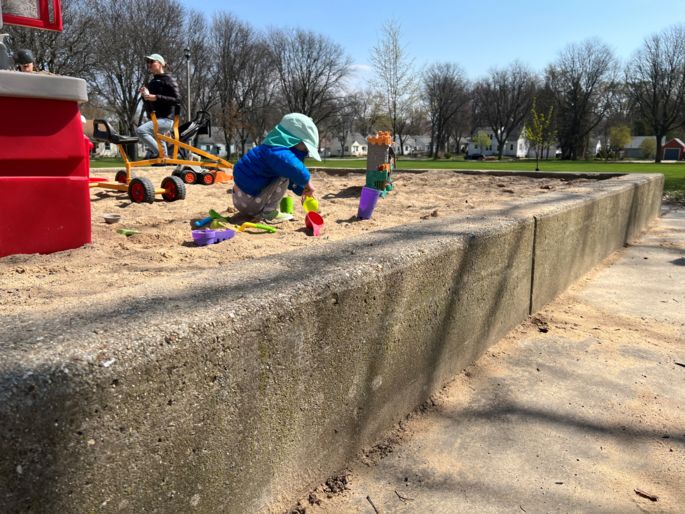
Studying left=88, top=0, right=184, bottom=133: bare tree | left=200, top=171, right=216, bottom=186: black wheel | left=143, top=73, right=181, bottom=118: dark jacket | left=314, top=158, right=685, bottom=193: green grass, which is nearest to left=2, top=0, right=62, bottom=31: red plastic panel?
left=143, top=73, right=181, bottom=118: dark jacket

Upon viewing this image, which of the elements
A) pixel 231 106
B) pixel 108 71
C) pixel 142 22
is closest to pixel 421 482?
pixel 108 71

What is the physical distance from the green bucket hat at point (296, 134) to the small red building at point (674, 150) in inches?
3603

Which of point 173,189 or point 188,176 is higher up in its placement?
point 188,176

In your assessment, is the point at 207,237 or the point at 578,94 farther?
the point at 578,94

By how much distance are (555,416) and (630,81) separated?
6537 cm

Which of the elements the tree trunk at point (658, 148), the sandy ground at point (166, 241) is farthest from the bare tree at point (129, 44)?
the tree trunk at point (658, 148)

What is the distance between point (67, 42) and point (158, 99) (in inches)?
859

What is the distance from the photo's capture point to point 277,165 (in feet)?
16.7

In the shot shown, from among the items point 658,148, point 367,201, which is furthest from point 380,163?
point 658,148

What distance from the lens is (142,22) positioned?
34.0m

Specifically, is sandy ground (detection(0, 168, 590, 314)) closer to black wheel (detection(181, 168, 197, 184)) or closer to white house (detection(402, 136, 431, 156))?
black wheel (detection(181, 168, 197, 184))

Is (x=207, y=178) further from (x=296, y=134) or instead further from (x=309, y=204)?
(x=296, y=134)

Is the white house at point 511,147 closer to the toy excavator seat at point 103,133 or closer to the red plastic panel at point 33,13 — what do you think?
the toy excavator seat at point 103,133

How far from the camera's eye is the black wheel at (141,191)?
21.0 ft
